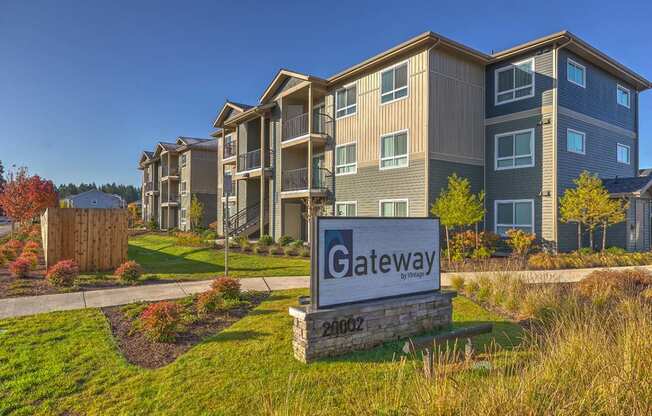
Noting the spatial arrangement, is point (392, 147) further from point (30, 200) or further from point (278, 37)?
point (30, 200)

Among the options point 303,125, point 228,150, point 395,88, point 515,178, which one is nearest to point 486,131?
point 515,178

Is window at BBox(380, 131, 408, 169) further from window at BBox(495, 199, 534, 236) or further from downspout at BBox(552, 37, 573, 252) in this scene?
downspout at BBox(552, 37, 573, 252)

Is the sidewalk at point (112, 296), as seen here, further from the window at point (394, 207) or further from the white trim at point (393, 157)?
the white trim at point (393, 157)

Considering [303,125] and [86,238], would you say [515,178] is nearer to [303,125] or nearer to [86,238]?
[303,125]

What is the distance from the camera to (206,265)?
14086mm

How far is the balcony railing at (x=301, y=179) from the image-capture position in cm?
2203

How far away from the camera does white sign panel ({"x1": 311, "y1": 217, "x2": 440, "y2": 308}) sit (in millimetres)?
5293

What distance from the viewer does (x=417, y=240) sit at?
6.38 metres

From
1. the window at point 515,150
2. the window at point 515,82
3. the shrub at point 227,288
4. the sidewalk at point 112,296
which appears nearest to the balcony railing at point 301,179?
the window at point 515,150

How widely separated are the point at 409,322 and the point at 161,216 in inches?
1740

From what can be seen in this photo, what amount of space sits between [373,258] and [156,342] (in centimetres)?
358

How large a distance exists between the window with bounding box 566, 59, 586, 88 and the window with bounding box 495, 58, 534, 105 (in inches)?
64.3

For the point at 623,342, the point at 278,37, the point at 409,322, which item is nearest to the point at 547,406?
the point at 623,342

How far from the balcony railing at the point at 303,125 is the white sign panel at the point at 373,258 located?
16.1 m
